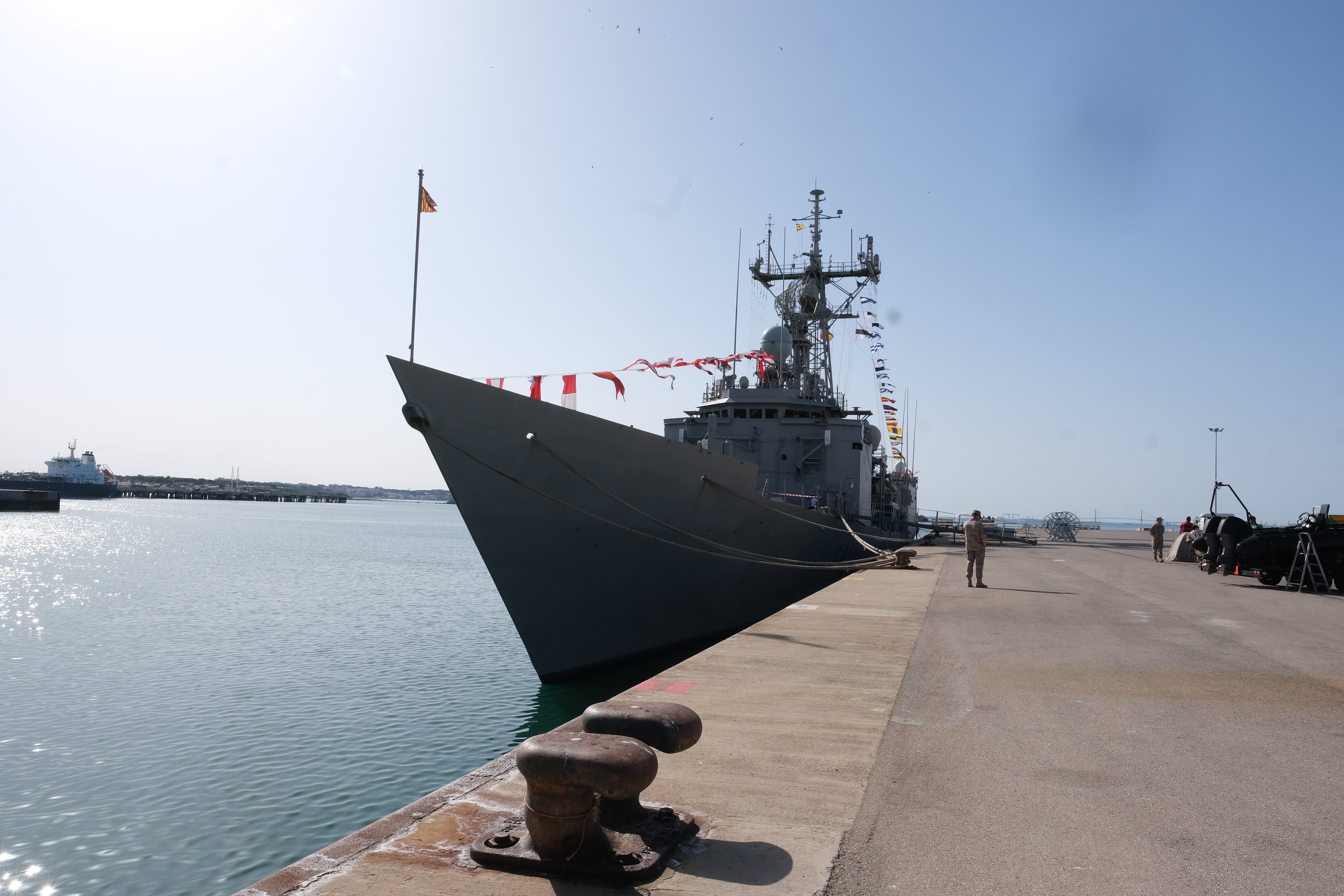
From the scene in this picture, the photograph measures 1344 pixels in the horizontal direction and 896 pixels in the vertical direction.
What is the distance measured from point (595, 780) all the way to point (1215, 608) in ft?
36.5

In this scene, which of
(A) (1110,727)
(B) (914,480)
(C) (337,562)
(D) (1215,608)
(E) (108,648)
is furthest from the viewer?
(B) (914,480)

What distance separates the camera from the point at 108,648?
1416cm

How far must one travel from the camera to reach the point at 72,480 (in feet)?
343

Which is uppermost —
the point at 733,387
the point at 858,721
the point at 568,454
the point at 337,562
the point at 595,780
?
the point at 733,387

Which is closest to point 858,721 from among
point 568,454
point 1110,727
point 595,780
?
point 1110,727

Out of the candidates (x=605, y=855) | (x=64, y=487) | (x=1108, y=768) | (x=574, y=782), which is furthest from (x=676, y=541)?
(x=64, y=487)

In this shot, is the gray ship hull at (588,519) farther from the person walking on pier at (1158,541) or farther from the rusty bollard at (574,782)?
the person walking on pier at (1158,541)

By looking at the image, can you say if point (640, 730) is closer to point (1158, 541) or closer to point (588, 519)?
point (588, 519)

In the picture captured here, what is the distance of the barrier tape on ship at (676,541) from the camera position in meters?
8.90

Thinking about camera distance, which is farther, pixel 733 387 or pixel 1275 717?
pixel 733 387

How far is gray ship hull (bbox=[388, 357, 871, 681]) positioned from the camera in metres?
8.91

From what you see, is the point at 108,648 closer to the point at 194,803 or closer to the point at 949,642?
the point at 194,803

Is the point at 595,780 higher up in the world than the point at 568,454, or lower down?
lower down

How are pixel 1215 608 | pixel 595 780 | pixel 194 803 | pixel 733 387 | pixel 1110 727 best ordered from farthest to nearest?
pixel 733 387, pixel 1215 608, pixel 194 803, pixel 1110 727, pixel 595 780
